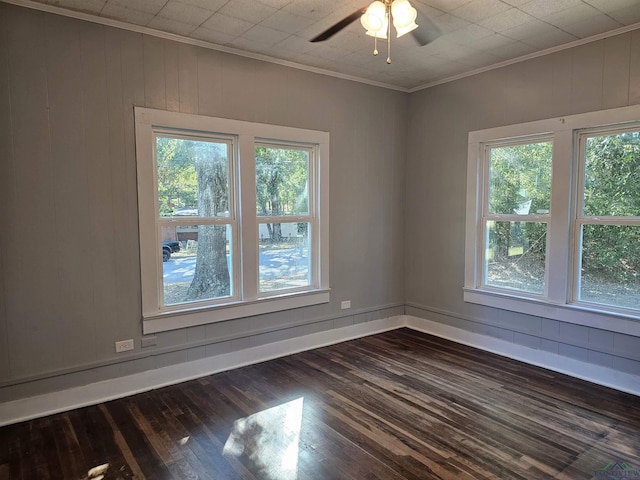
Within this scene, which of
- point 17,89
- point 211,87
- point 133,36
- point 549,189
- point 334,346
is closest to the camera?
point 17,89

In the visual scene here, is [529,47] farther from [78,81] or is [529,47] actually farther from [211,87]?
[78,81]

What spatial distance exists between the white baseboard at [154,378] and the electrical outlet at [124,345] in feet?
0.73

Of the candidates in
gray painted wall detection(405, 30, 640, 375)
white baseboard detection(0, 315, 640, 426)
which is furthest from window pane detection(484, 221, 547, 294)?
white baseboard detection(0, 315, 640, 426)

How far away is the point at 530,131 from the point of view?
3.78 m

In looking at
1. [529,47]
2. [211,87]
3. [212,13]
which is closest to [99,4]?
[212,13]

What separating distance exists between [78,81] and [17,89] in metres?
0.38

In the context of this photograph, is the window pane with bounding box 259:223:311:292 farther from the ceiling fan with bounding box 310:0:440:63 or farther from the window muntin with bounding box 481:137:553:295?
the ceiling fan with bounding box 310:0:440:63

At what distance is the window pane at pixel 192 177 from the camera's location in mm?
3420

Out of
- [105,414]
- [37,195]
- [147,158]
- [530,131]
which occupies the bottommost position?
[105,414]

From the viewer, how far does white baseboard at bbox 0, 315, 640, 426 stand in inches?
115

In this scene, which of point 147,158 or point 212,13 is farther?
point 147,158

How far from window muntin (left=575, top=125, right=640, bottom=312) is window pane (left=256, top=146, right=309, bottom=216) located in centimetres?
257

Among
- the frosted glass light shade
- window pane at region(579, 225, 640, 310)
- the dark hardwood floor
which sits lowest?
the dark hardwood floor

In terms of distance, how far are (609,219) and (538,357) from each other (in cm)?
141
